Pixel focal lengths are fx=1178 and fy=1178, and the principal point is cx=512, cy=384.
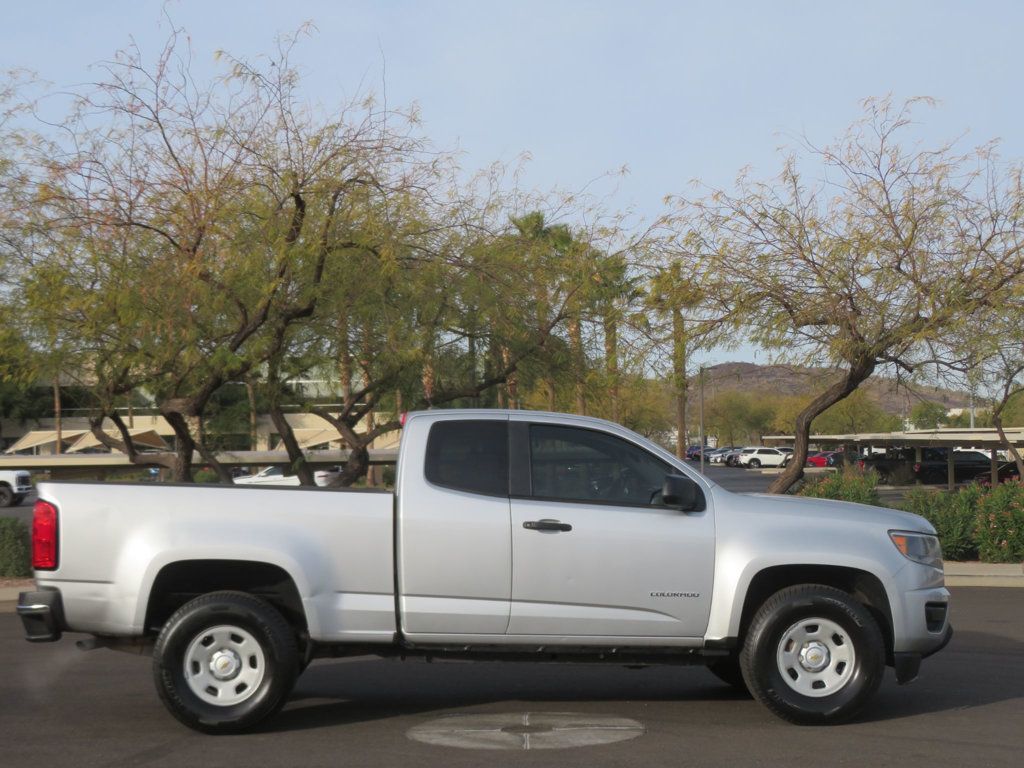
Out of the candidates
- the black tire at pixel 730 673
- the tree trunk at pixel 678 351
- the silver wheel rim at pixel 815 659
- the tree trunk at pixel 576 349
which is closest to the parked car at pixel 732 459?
the tree trunk at pixel 678 351

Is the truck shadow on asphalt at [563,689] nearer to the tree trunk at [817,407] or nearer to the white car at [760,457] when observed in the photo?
the tree trunk at [817,407]

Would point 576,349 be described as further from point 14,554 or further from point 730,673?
point 730,673

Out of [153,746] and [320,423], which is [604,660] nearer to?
[153,746]

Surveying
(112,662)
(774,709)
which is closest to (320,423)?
(112,662)

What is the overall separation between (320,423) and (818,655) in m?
48.9

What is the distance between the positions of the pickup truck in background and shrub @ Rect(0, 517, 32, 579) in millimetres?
25602

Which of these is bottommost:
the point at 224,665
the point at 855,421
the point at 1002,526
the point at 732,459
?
the point at 224,665

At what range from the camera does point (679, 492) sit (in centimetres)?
714

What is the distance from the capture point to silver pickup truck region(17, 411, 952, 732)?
22.8 ft

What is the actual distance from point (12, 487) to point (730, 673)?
35.7 m

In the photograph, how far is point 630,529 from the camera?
23.6 ft

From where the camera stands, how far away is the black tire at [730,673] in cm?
834

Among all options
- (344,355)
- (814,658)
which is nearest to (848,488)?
(344,355)

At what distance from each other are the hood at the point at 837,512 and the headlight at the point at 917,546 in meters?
0.04
